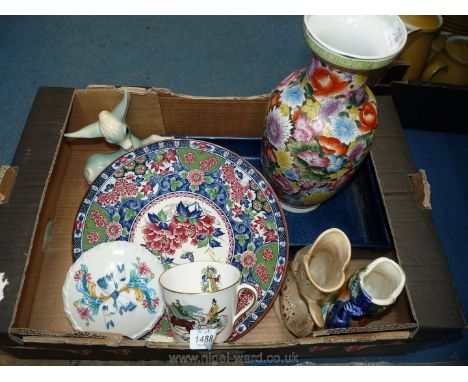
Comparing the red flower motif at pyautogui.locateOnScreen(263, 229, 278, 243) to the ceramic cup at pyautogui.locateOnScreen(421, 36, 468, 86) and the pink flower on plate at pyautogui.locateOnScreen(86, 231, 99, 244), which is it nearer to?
the pink flower on plate at pyautogui.locateOnScreen(86, 231, 99, 244)

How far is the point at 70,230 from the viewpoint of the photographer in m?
0.82

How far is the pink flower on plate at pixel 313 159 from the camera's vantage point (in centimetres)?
66

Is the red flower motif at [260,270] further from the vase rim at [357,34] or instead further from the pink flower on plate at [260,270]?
the vase rim at [357,34]

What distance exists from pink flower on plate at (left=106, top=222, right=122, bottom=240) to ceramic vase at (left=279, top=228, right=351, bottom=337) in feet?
1.02

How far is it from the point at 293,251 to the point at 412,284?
9.0 inches

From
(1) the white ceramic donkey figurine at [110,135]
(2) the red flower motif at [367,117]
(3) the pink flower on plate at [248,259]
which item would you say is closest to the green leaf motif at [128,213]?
(1) the white ceramic donkey figurine at [110,135]

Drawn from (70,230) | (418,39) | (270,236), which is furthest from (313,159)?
(418,39)

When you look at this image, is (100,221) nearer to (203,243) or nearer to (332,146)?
(203,243)

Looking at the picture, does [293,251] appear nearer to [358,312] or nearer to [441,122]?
[358,312]

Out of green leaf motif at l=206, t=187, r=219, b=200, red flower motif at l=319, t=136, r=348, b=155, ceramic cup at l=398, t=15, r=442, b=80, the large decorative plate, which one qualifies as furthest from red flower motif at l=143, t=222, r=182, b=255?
ceramic cup at l=398, t=15, r=442, b=80

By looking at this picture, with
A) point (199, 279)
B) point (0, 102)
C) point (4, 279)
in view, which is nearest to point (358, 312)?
point (199, 279)

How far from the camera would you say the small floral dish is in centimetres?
68

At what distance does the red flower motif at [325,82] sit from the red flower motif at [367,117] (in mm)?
60

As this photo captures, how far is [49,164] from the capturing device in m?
0.73
